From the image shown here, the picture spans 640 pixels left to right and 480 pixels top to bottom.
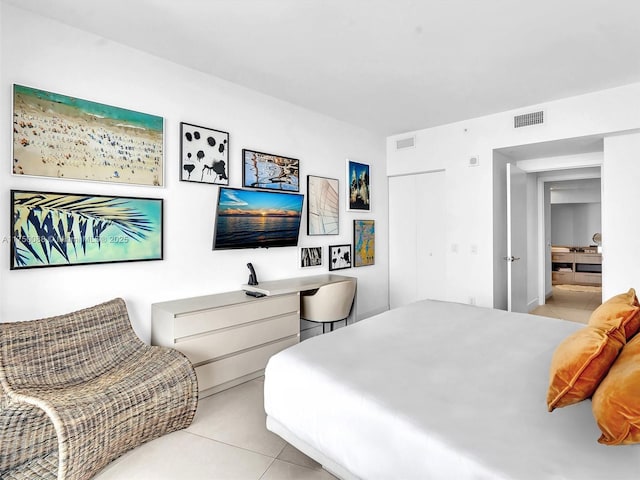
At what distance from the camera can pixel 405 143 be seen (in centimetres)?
523

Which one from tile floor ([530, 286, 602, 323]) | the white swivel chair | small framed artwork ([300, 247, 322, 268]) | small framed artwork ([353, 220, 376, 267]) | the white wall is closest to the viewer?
the white swivel chair

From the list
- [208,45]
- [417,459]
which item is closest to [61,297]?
[208,45]

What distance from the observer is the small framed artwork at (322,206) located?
4.26 m

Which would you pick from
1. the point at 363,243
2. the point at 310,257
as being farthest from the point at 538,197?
the point at 310,257

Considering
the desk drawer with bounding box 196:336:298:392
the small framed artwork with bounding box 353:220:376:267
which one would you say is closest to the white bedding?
the desk drawer with bounding box 196:336:298:392

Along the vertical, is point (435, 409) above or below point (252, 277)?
below

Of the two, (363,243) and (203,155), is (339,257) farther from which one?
(203,155)

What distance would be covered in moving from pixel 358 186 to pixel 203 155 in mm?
2370

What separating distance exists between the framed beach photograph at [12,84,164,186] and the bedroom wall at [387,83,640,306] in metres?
3.61

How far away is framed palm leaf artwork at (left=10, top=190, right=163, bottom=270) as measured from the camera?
2275 mm

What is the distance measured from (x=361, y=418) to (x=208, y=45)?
285cm

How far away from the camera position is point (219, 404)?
2.65 meters

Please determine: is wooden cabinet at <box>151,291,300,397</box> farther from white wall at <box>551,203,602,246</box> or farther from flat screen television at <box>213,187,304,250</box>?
white wall at <box>551,203,602,246</box>

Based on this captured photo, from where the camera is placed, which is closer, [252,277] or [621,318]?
[621,318]
